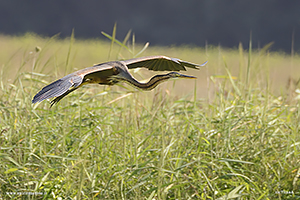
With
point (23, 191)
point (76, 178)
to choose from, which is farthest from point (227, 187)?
point (23, 191)

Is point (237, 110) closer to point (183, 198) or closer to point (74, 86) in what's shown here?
point (183, 198)

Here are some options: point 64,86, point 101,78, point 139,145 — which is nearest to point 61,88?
point 64,86

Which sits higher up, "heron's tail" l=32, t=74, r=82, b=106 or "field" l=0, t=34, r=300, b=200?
"heron's tail" l=32, t=74, r=82, b=106

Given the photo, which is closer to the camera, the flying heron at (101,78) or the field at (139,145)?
the flying heron at (101,78)

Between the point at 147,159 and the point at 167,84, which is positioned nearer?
the point at 147,159

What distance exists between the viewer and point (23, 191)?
5.33 feet

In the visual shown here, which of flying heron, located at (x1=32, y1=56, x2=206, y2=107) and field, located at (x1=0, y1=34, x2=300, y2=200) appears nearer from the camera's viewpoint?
flying heron, located at (x1=32, y1=56, x2=206, y2=107)

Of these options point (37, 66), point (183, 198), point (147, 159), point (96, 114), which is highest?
point (37, 66)

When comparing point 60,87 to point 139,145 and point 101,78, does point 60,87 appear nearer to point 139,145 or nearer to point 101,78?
point 101,78

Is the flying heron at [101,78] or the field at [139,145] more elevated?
the flying heron at [101,78]

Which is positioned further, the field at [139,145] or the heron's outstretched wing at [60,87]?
the field at [139,145]

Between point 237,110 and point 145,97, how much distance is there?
467 mm

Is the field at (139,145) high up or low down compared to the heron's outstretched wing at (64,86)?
down

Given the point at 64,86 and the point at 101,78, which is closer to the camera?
the point at 64,86
